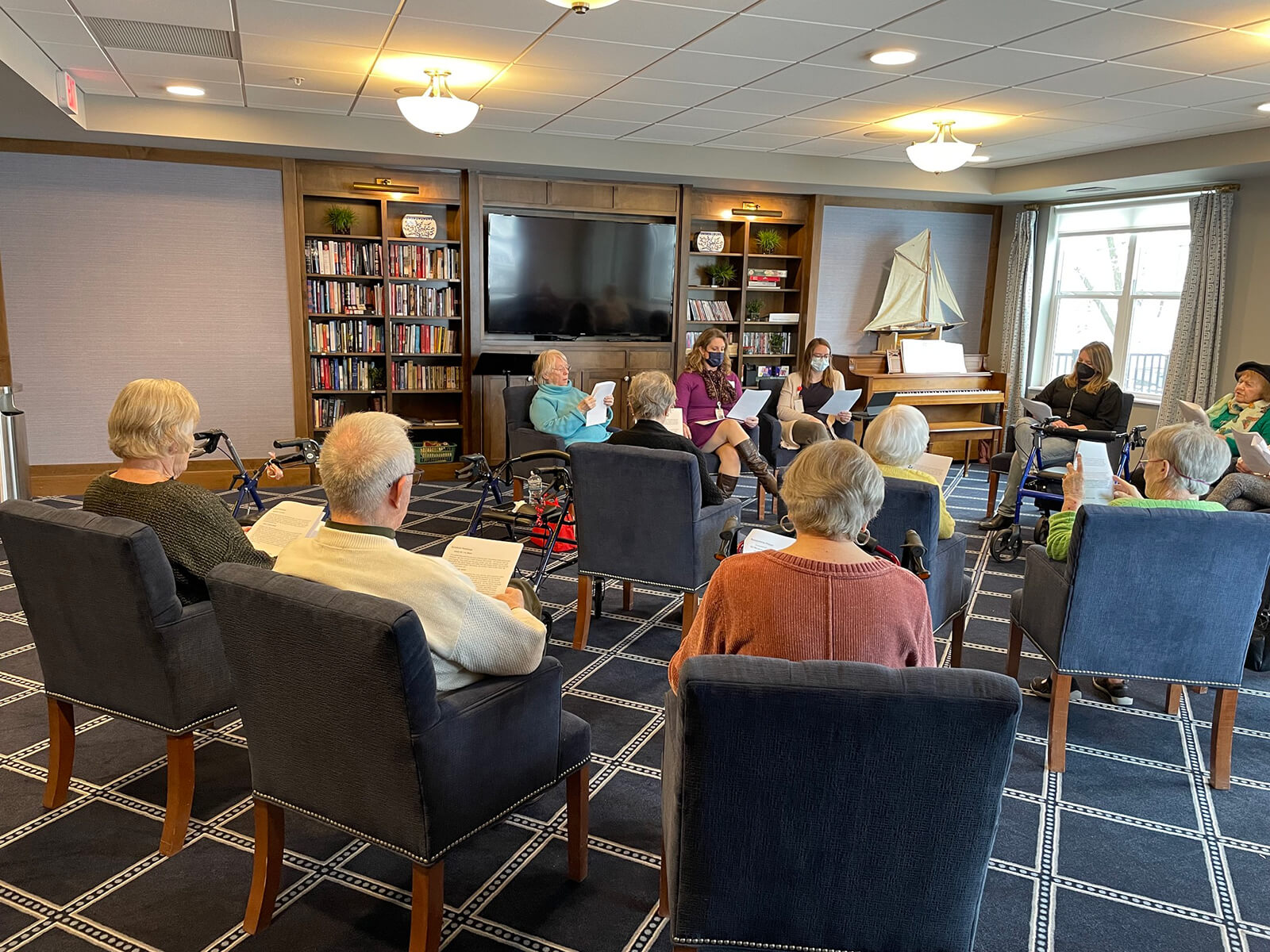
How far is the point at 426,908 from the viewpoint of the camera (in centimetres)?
187

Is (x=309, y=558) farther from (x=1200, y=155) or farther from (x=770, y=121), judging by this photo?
(x=1200, y=155)

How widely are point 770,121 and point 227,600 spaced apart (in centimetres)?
532

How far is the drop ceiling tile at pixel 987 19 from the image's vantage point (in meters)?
3.59

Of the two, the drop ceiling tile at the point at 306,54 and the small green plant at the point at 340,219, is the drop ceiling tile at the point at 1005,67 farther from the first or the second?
the small green plant at the point at 340,219

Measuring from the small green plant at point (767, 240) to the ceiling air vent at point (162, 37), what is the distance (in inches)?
198

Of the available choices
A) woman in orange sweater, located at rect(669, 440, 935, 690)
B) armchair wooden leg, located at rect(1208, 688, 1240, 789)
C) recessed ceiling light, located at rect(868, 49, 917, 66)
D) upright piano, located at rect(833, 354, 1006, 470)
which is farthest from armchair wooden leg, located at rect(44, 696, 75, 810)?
upright piano, located at rect(833, 354, 1006, 470)

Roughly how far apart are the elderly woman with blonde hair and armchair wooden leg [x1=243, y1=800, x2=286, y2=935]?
27.0 inches

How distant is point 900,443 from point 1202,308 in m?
5.37

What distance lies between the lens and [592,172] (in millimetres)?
7363

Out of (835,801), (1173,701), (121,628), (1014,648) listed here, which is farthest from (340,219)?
(835,801)

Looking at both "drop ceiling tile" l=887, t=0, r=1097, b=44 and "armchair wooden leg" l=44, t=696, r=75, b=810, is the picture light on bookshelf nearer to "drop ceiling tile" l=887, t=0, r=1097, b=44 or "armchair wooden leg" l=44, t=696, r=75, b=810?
"drop ceiling tile" l=887, t=0, r=1097, b=44

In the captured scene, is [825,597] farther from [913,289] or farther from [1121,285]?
[1121,285]

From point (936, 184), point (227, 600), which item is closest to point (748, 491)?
point (936, 184)

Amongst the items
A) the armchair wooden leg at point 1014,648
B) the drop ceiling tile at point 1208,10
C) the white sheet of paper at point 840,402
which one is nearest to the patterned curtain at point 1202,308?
the white sheet of paper at point 840,402
